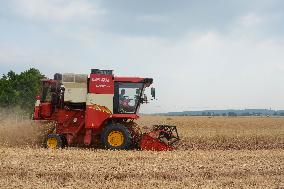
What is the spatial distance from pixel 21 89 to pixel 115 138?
28.6 m

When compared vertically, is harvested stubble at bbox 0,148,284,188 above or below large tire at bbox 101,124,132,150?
below

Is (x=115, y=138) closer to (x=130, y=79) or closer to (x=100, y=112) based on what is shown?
(x=100, y=112)

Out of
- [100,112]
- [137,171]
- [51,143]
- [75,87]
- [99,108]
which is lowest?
[137,171]

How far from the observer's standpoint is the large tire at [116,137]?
15047mm

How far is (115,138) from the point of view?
15.2 metres

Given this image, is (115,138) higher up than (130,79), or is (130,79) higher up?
(130,79)

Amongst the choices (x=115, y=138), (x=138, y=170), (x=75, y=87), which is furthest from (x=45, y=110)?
(x=138, y=170)

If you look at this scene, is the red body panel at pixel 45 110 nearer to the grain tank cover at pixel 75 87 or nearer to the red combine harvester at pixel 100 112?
the red combine harvester at pixel 100 112

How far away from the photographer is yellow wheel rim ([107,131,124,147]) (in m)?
15.1

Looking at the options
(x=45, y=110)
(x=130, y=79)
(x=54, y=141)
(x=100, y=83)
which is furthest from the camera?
(x=45, y=110)

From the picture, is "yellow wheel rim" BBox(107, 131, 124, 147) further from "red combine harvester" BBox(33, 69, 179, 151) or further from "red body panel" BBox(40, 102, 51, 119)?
"red body panel" BBox(40, 102, 51, 119)

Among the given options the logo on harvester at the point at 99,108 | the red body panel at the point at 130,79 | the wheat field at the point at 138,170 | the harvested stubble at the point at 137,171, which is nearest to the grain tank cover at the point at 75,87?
the logo on harvester at the point at 99,108

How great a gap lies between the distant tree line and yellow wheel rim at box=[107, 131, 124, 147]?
82.9 ft

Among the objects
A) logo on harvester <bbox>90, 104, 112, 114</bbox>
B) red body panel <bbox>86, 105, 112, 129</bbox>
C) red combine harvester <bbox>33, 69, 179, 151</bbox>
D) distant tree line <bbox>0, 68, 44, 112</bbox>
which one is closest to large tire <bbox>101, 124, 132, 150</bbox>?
red combine harvester <bbox>33, 69, 179, 151</bbox>
